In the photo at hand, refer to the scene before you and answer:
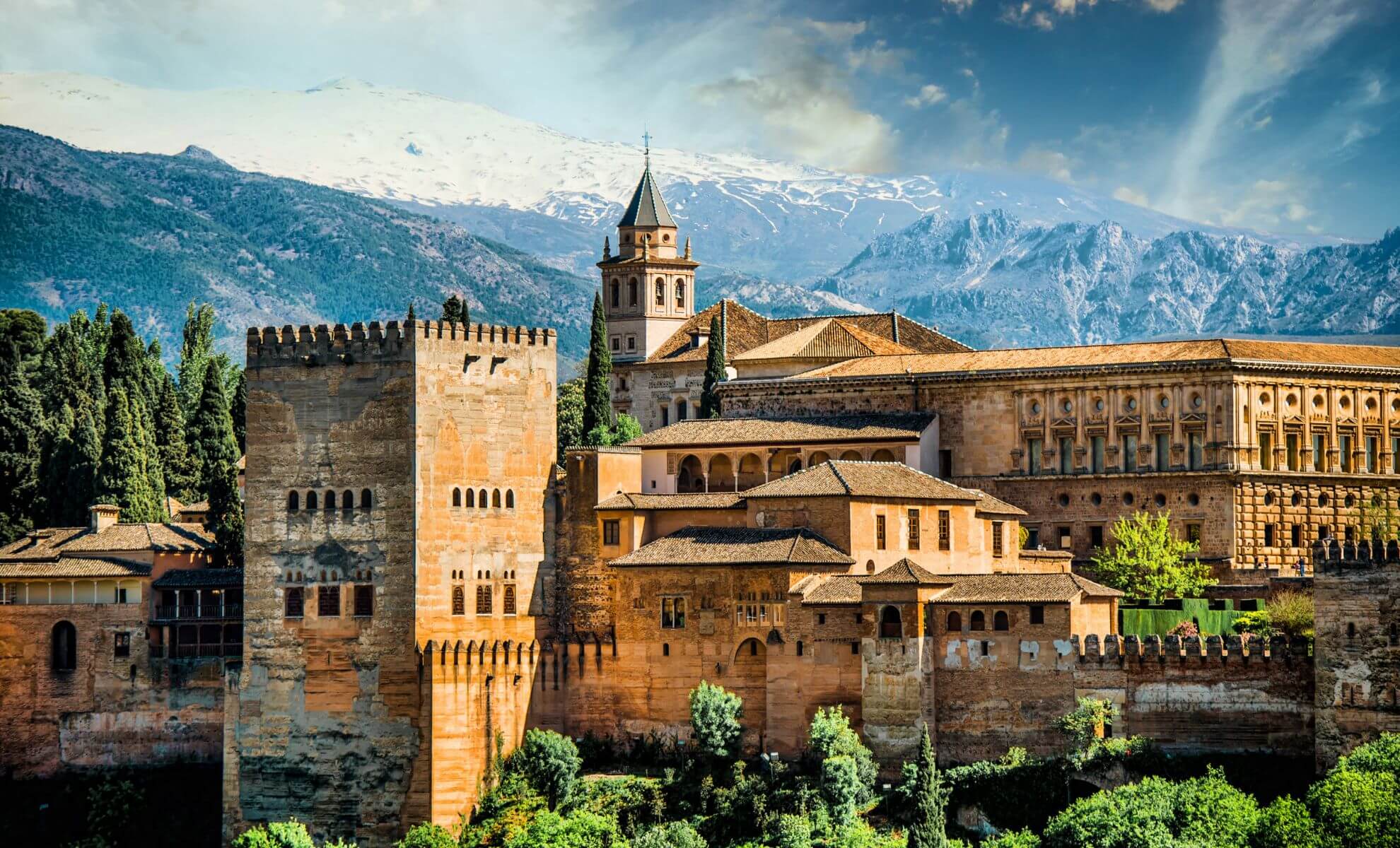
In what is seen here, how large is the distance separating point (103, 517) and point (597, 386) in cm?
2456

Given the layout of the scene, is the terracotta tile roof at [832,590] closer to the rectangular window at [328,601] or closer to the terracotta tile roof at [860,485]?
the terracotta tile roof at [860,485]

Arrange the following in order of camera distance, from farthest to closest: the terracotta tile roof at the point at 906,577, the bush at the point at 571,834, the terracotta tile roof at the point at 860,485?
the terracotta tile roof at the point at 860,485 < the terracotta tile roof at the point at 906,577 < the bush at the point at 571,834

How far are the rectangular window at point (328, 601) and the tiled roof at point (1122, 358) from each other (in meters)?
23.7

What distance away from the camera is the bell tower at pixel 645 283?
347 feet

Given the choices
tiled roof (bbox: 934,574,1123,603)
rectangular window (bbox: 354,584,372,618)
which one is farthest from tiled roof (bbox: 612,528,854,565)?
rectangular window (bbox: 354,584,372,618)

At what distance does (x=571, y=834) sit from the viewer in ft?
192

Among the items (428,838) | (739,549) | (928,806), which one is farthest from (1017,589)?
(428,838)

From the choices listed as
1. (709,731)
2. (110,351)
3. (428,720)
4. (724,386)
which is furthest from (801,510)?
(110,351)

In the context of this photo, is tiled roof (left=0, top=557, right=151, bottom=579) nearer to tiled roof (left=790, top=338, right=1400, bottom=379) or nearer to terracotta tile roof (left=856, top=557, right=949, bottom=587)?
terracotta tile roof (left=856, top=557, right=949, bottom=587)

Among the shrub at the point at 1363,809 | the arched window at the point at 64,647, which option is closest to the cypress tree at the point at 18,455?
the arched window at the point at 64,647

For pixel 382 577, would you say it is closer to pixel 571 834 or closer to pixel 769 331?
pixel 571 834

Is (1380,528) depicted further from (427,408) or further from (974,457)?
(427,408)

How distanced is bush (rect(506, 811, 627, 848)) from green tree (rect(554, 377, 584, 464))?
3065 centimetres

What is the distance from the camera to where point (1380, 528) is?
243 feet
